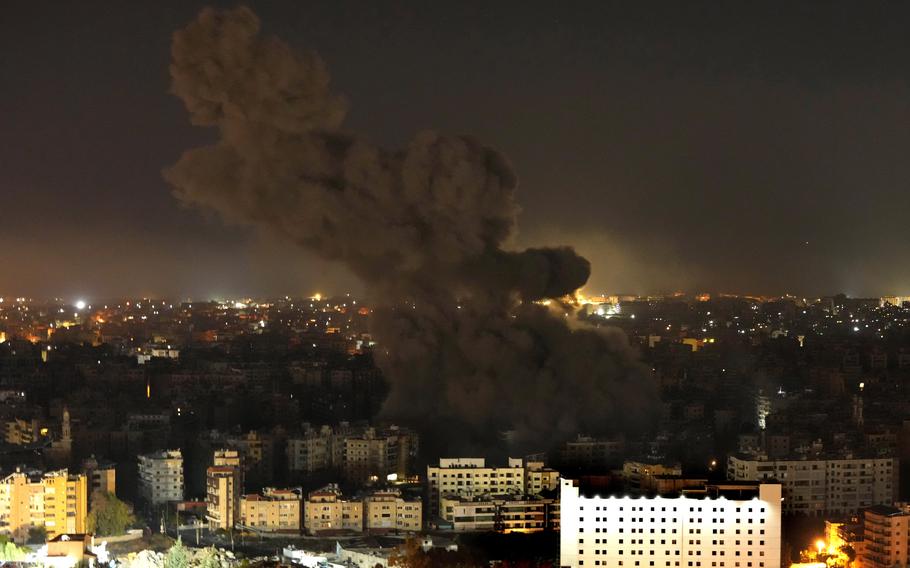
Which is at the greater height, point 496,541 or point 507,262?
point 507,262

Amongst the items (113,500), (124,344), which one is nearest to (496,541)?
(113,500)

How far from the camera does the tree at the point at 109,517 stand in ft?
32.1

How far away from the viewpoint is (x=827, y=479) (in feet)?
34.5

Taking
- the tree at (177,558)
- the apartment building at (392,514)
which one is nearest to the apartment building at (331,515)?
the apartment building at (392,514)

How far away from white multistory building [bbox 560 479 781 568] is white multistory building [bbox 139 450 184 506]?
12.1 ft

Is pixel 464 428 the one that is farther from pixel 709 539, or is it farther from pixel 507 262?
pixel 709 539

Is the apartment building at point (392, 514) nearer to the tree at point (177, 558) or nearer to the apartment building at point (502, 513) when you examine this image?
the apartment building at point (502, 513)

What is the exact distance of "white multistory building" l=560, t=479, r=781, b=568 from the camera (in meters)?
8.09

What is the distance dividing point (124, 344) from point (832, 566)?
1282cm

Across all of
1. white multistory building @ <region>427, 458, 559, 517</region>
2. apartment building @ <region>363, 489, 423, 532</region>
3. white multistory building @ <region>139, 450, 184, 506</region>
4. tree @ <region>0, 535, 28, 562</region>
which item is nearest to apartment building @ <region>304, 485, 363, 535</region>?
apartment building @ <region>363, 489, 423, 532</region>

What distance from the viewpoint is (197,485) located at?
36.9 feet

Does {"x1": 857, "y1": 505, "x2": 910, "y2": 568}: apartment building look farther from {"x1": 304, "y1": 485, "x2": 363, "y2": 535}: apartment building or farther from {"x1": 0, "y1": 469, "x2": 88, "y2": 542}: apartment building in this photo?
{"x1": 0, "y1": 469, "x2": 88, "y2": 542}: apartment building

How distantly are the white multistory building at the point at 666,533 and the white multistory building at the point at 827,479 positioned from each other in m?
1.76

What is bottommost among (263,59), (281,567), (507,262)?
(281,567)
